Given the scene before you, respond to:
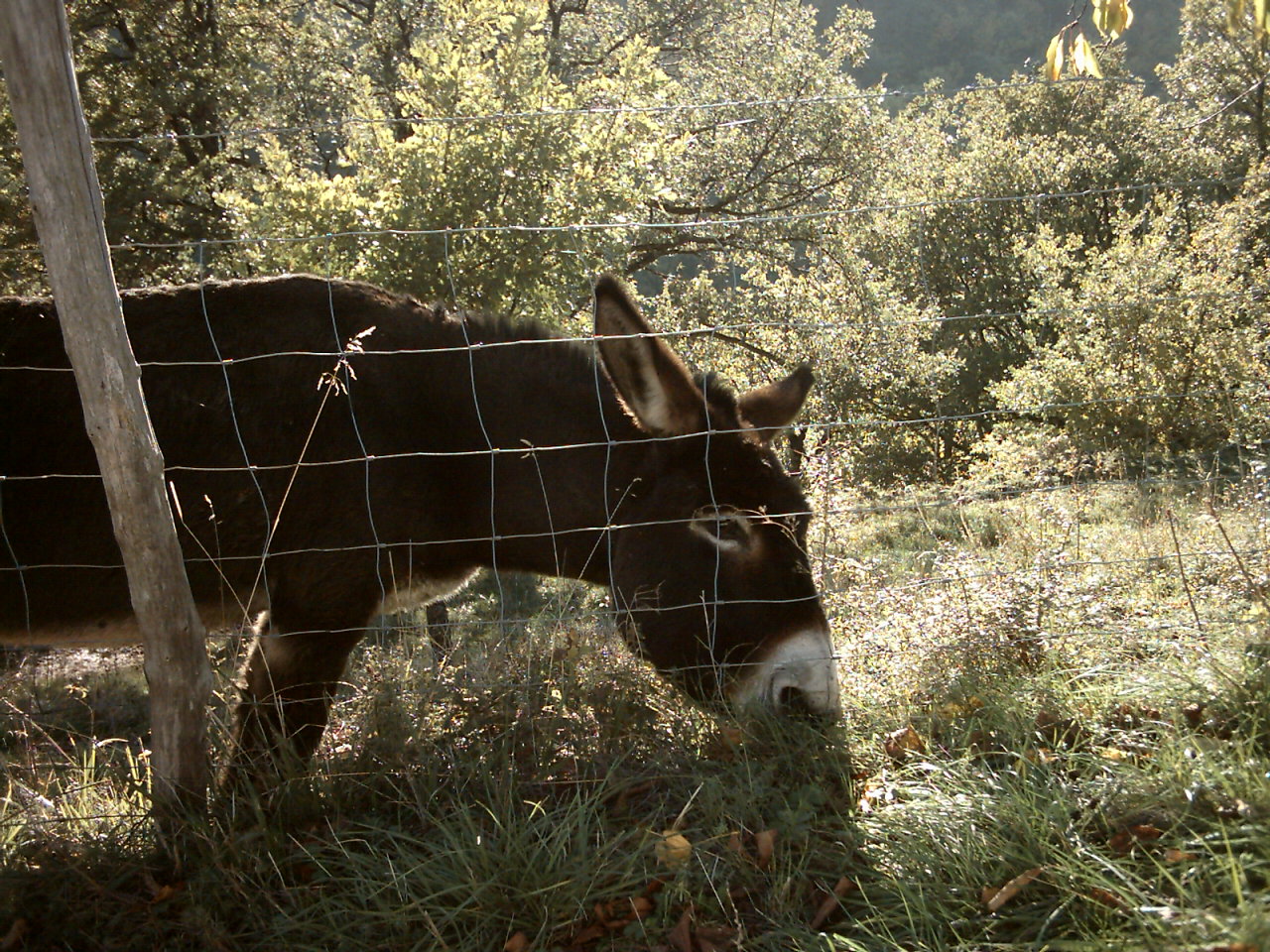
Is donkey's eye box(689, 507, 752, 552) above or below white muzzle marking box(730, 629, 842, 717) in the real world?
above

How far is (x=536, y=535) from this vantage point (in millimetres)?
3463

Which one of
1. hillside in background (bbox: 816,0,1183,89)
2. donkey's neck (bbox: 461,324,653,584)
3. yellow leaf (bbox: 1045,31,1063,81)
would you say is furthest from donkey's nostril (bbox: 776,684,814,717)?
hillside in background (bbox: 816,0,1183,89)

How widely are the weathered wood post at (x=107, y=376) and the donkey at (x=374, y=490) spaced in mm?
351

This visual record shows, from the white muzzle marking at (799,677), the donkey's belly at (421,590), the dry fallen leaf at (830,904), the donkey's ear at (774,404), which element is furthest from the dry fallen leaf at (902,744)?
the donkey's belly at (421,590)

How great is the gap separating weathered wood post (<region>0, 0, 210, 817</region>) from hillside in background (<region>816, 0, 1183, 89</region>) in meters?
37.0

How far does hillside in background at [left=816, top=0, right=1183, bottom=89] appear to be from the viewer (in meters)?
36.2

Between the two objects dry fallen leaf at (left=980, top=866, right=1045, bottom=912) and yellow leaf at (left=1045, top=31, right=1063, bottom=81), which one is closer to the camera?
dry fallen leaf at (left=980, top=866, right=1045, bottom=912)

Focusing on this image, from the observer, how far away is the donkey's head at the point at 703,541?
3.15 meters

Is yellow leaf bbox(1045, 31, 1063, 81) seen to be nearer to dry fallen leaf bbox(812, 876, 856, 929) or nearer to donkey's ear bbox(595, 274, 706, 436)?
donkey's ear bbox(595, 274, 706, 436)

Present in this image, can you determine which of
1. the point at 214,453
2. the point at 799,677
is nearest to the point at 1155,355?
the point at 799,677

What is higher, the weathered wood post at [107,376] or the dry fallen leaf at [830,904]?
the weathered wood post at [107,376]

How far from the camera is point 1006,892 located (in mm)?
2061

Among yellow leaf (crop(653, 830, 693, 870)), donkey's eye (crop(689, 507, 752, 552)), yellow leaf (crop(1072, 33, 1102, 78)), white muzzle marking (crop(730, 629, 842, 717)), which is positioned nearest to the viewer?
yellow leaf (crop(653, 830, 693, 870))

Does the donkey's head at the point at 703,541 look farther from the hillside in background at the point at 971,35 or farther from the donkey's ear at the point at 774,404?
the hillside in background at the point at 971,35
